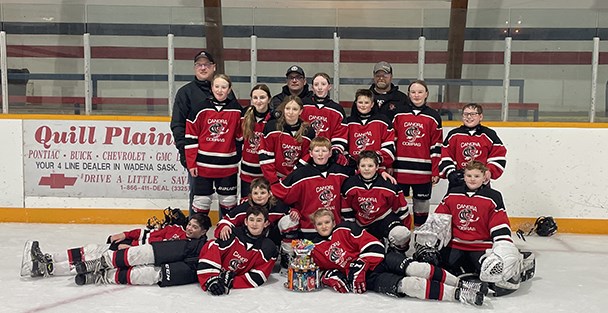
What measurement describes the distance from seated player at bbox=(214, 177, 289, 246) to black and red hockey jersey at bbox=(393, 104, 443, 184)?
858 mm

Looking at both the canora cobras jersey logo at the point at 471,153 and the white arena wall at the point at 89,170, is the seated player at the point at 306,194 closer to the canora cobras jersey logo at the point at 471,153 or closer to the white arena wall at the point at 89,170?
the canora cobras jersey logo at the point at 471,153

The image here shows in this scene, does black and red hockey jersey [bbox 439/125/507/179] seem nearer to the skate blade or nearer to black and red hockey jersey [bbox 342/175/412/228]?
black and red hockey jersey [bbox 342/175/412/228]

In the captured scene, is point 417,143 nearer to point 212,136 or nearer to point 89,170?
point 212,136

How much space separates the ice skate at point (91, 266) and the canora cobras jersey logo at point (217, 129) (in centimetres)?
103

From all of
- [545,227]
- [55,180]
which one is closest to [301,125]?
[545,227]

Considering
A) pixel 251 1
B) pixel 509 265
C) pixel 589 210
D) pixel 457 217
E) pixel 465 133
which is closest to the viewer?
pixel 509 265

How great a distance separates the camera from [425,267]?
3.05m

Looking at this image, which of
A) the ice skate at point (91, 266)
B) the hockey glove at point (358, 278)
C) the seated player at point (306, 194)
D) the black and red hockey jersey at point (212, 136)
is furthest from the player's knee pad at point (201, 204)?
the hockey glove at point (358, 278)

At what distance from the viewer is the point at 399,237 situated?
11.3 feet

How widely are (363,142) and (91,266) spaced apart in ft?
5.68

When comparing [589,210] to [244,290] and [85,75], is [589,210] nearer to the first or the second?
[244,290]

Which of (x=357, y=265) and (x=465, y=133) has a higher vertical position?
(x=465, y=133)

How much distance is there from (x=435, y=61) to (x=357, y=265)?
2356 mm

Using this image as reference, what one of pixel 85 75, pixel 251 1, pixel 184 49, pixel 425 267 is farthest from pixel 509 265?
pixel 251 1
